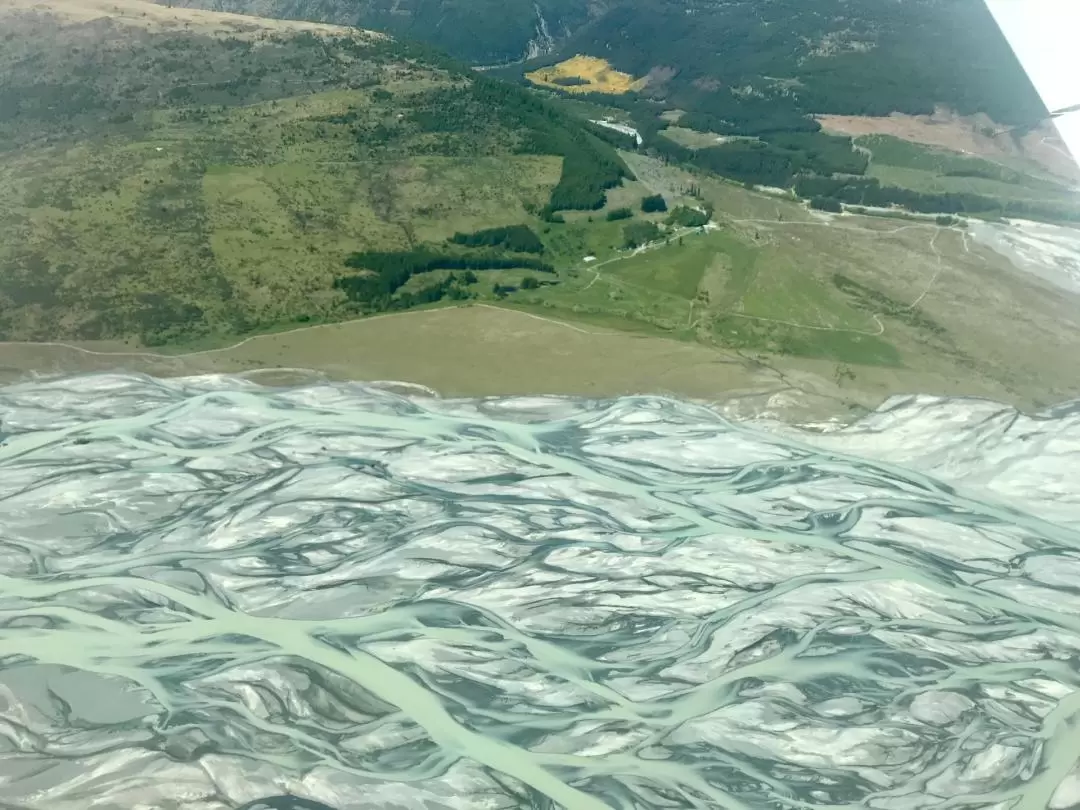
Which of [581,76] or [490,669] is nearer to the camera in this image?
[490,669]

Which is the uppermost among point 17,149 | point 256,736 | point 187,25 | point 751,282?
point 187,25

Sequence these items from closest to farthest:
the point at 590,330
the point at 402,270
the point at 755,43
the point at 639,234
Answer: the point at 590,330, the point at 402,270, the point at 639,234, the point at 755,43

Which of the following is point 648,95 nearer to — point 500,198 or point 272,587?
point 500,198

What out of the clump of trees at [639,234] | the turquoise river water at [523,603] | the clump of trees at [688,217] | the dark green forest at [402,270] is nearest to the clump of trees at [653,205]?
the clump of trees at [688,217]

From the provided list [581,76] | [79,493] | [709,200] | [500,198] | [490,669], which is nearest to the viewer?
[490,669]

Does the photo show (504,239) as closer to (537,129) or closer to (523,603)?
(537,129)

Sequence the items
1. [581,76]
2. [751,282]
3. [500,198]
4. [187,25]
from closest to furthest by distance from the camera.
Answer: [751,282] → [500,198] → [187,25] → [581,76]

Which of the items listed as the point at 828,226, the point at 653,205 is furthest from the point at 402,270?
the point at 828,226

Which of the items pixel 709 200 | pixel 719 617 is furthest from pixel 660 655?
pixel 709 200
